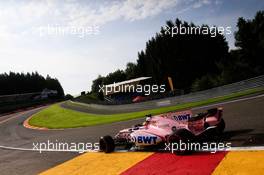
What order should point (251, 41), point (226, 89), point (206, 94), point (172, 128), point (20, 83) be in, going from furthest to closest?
point (20, 83), point (251, 41), point (206, 94), point (226, 89), point (172, 128)

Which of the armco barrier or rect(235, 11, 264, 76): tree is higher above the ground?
rect(235, 11, 264, 76): tree

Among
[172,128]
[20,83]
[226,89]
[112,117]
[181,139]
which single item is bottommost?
[112,117]

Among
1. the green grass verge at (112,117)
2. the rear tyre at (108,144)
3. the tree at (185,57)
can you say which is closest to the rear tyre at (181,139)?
the rear tyre at (108,144)

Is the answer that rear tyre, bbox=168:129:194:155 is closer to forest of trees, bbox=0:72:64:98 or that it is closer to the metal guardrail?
the metal guardrail

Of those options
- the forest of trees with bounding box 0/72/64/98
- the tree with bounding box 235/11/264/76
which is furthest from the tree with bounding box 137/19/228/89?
the forest of trees with bounding box 0/72/64/98

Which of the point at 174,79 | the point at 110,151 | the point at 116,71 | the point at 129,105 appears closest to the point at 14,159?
the point at 110,151

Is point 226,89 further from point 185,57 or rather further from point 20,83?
point 20,83

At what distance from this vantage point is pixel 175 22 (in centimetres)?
5828

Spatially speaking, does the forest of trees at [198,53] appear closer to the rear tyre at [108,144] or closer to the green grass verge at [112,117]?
the green grass verge at [112,117]

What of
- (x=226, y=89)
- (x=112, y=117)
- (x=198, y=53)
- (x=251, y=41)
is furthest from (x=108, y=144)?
(x=198, y=53)

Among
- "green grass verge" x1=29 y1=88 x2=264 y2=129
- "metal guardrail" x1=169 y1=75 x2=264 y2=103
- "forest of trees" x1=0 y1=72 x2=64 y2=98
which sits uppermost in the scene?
"forest of trees" x1=0 y1=72 x2=64 y2=98

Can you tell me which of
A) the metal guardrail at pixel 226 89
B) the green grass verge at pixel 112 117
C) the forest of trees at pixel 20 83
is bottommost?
the green grass verge at pixel 112 117

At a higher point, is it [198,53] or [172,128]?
[198,53]

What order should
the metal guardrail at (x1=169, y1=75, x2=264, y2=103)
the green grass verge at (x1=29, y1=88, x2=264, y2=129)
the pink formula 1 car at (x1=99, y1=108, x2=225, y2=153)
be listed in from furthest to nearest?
the metal guardrail at (x1=169, y1=75, x2=264, y2=103) → the green grass verge at (x1=29, y1=88, x2=264, y2=129) → the pink formula 1 car at (x1=99, y1=108, x2=225, y2=153)
